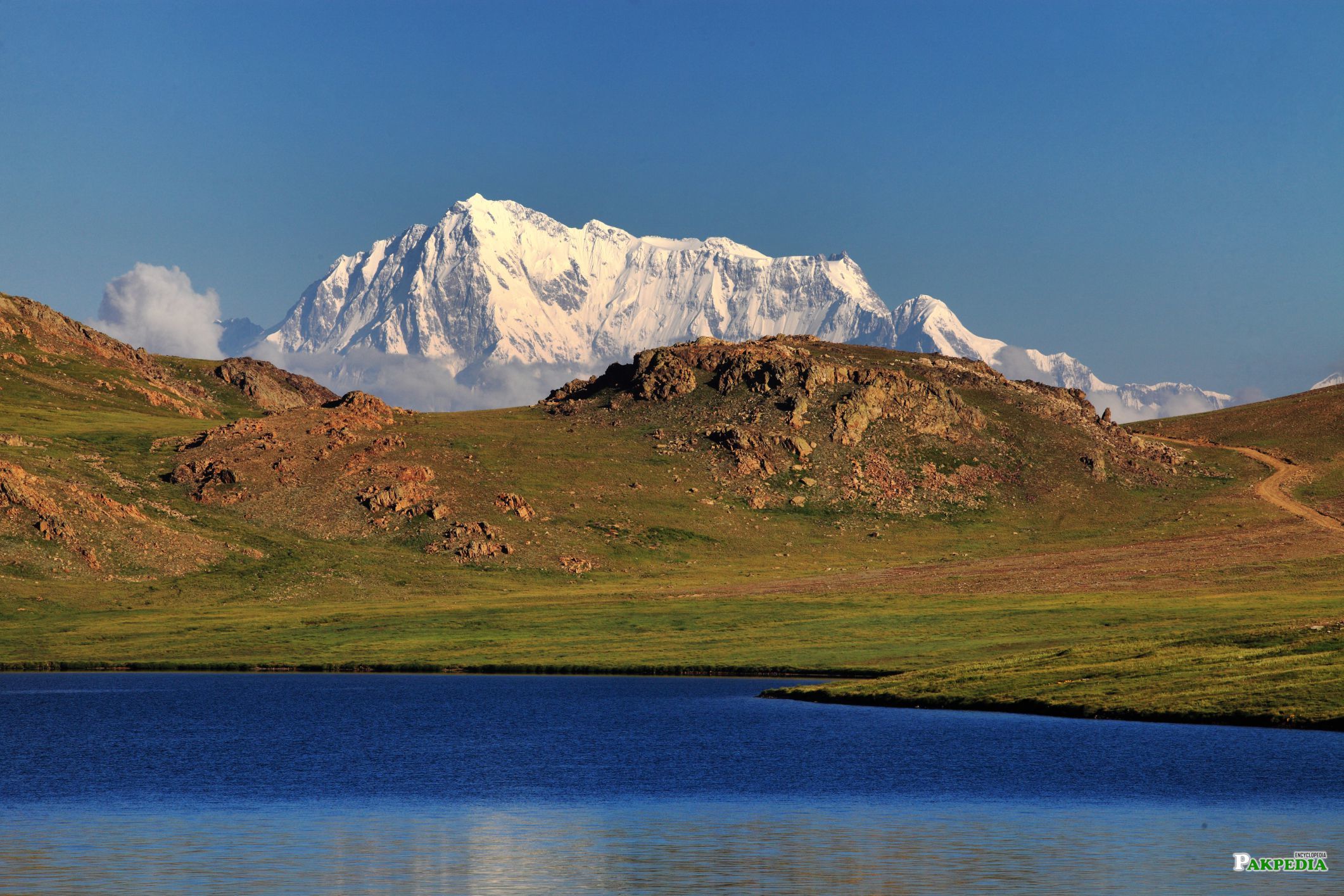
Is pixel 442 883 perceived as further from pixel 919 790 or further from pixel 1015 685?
pixel 1015 685

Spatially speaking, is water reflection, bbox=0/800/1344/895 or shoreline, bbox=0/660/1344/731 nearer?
water reflection, bbox=0/800/1344/895

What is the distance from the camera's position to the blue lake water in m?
41.6

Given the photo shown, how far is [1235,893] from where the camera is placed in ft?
124

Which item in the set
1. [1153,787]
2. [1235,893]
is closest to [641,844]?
[1235,893]

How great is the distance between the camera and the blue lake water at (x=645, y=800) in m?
41.6

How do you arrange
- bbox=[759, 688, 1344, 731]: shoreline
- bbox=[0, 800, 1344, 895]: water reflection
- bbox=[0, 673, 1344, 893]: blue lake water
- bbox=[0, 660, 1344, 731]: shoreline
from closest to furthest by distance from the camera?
1. bbox=[0, 800, 1344, 895]: water reflection
2. bbox=[0, 673, 1344, 893]: blue lake water
3. bbox=[759, 688, 1344, 731]: shoreline
4. bbox=[0, 660, 1344, 731]: shoreline
